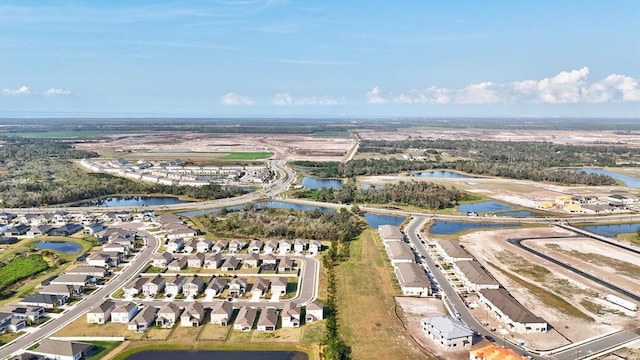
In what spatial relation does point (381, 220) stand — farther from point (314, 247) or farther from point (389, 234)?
point (314, 247)

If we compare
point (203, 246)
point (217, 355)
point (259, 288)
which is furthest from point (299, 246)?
point (217, 355)

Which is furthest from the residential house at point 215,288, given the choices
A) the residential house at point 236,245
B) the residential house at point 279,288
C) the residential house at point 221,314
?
the residential house at point 236,245

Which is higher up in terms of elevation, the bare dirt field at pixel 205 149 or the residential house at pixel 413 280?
the bare dirt field at pixel 205 149

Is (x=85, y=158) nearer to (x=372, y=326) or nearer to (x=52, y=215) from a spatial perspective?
(x=52, y=215)

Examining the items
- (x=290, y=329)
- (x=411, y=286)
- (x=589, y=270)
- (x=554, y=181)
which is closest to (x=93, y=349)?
(x=290, y=329)

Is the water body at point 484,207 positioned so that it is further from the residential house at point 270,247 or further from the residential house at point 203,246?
the residential house at point 203,246
